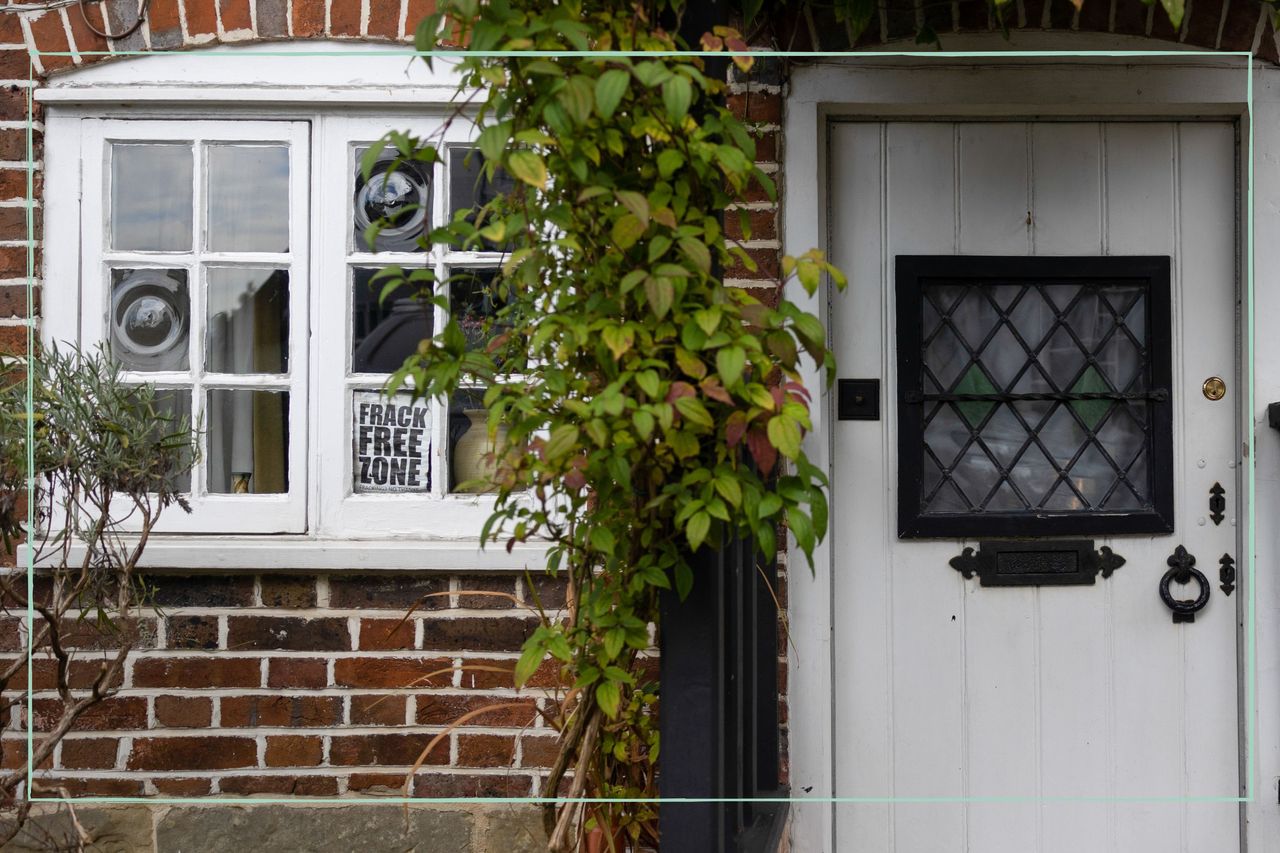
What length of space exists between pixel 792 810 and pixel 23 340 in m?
2.24

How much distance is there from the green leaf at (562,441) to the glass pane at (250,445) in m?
1.38

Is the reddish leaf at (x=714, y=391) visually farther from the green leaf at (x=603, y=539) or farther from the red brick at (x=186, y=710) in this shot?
the red brick at (x=186, y=710)

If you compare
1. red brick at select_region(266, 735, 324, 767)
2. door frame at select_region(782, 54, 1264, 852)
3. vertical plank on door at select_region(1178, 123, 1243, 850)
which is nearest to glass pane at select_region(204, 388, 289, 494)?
red brick at select_region(266, 735, 324, 767)

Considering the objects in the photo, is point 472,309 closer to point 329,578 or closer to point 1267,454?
point 329,578

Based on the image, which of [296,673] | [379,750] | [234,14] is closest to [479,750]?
[379,750]

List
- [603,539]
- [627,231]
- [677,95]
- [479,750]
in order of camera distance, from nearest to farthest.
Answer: [677,95], [627,231], [603,539], [479,750]

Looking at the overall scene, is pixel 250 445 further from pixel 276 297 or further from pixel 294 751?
pixel 294 751

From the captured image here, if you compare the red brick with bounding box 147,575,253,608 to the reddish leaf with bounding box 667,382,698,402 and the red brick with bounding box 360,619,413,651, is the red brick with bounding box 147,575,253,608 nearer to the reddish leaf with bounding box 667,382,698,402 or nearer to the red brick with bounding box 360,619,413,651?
the red brick with bounding box 360,619,413,651

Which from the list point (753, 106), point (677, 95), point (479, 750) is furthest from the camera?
point (479, 750)

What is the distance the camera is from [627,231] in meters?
1.70

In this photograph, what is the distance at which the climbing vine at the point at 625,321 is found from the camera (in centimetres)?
166

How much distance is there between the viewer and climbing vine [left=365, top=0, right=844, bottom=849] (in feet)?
→ 5.44

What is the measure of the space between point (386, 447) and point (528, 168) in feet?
4.44

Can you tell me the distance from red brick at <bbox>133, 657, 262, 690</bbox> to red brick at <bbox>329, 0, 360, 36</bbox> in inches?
62.0
